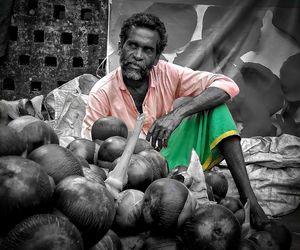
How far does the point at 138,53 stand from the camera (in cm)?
332

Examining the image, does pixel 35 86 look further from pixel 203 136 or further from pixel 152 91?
pixel 203 136

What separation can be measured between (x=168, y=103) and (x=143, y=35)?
619mm

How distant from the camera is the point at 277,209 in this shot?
14.1ft

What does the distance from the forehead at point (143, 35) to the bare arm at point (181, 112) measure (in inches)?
21.6

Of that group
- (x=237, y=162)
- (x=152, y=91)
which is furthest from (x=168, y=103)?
(x=237, y=162)

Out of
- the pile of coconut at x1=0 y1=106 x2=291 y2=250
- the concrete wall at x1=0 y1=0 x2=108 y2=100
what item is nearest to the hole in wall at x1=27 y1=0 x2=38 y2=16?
the concrete wall at x1=0 y1=0 x2=108 y2=100

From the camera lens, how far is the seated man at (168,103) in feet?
10.2

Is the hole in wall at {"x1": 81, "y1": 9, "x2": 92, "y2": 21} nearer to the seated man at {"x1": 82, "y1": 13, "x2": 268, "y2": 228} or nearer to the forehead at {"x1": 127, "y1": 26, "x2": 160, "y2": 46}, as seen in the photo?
the seated man at {"x1": 82, "y1": 13, "x2": 268, "y2": 228}

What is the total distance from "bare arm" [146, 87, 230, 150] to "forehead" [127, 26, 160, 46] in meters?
0.55

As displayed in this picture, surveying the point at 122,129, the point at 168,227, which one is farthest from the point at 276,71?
the point at 168,227

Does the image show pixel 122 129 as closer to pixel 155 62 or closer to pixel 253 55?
pixel 155 62

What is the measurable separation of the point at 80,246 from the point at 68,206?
0.15 m

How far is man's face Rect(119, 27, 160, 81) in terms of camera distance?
3.31m

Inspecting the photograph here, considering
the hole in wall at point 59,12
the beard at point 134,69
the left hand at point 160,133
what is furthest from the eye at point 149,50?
the hole in wall at point 59,12
